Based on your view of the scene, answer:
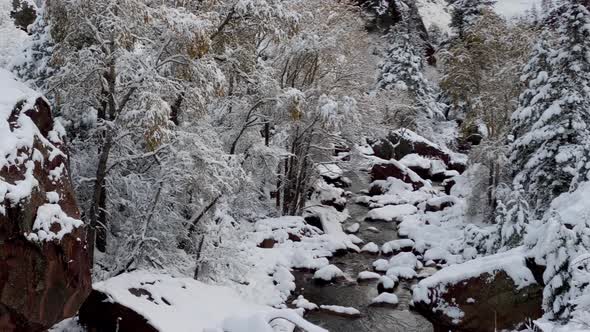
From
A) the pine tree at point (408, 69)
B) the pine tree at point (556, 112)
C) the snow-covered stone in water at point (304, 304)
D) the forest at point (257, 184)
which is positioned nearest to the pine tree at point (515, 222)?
the forest at point (257, 184)

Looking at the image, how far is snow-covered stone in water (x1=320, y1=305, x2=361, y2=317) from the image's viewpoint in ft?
43.5

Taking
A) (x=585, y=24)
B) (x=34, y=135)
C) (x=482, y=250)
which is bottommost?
(x=482, y=250)

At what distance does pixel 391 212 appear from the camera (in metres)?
23.4

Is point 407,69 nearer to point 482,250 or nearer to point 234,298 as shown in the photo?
point 482,250

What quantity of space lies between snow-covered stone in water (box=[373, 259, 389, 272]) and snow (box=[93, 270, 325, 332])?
9.20 metres

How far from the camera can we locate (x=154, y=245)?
11008mm

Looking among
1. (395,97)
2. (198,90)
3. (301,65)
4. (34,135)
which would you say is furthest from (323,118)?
(395,97)

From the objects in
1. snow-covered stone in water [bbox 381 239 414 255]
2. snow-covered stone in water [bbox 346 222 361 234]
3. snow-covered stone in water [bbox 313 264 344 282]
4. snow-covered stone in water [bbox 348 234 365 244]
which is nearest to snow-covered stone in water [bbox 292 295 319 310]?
→ snow-covered stone in water [bbox 313 264 344 282]

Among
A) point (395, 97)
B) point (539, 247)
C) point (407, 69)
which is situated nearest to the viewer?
point (539, 247)

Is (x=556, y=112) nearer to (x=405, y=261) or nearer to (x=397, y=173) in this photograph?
(x=405, y=261)

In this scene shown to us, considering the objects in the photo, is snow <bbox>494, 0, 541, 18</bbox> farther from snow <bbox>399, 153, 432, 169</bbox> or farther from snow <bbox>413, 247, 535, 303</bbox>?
snow <bbox>413, 247, 535, 303</bbox>

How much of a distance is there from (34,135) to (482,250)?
12.9 m

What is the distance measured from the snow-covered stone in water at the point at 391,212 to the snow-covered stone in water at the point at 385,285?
7934mm

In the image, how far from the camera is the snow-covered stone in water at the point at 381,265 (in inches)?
650
